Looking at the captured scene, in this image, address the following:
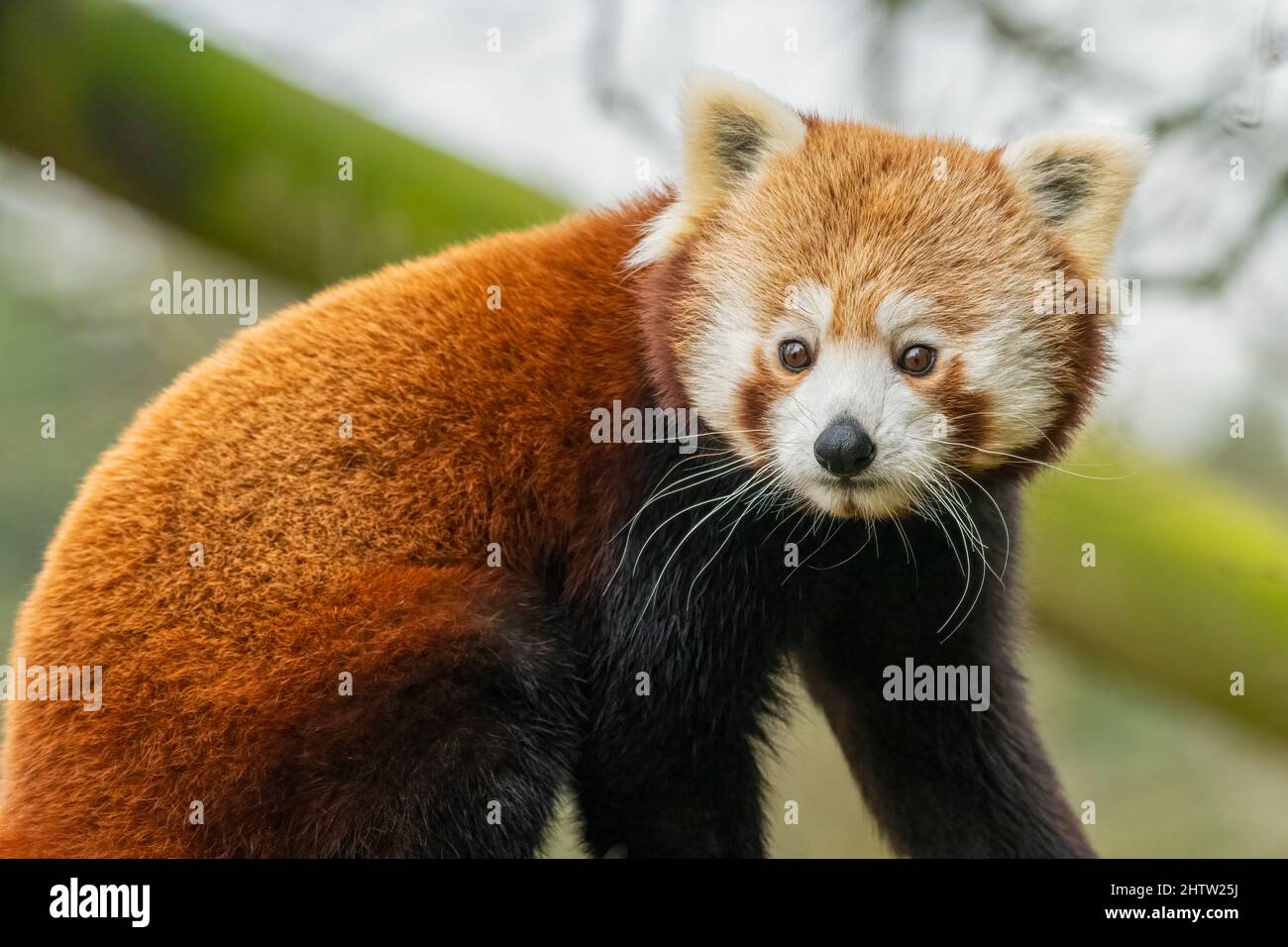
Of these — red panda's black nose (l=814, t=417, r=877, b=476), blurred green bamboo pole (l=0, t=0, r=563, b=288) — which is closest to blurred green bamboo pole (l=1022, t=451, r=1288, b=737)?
red panda's black nose (l=814, t=417, r=877, b=476)

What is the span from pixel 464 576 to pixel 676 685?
1.83ft

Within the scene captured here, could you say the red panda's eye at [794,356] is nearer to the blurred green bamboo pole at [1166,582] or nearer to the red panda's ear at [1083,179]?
the red panda's ear at [1083,179]

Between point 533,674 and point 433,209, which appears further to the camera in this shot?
point 433,209

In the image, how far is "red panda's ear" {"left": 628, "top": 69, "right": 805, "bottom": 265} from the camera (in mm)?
3141

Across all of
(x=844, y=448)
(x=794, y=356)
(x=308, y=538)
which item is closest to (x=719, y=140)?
(x=794, y=356)

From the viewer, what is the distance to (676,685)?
308 cm

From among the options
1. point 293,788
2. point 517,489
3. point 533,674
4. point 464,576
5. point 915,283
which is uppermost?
point 915,283

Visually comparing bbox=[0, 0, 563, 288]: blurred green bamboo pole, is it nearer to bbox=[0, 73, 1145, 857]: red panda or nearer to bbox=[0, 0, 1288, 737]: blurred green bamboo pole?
bbox=[0, 0, 1288, 737]: blurred green bamboo pole

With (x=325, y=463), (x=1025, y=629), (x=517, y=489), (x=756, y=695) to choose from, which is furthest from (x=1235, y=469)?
(x=325, y=463)

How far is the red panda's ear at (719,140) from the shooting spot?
10.3ft

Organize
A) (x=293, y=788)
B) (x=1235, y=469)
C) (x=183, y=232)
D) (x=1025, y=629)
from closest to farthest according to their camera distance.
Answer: (x=293, y=788), (x=1025, y=629), (x=183, y=232), (x=1235, y=469)

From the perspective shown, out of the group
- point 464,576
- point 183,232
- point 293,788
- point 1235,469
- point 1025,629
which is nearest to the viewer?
point 293,788

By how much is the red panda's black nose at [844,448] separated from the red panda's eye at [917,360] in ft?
0.71
